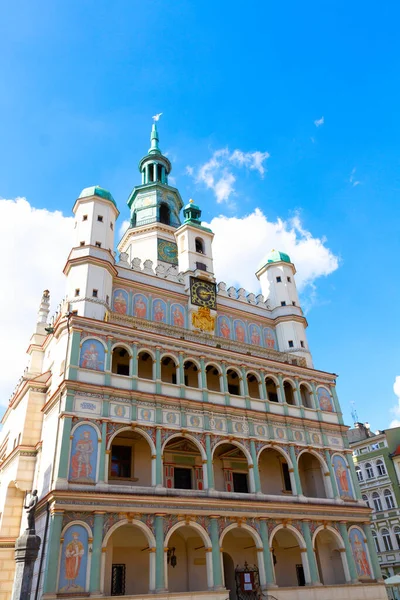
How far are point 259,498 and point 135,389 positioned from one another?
861 centimetres

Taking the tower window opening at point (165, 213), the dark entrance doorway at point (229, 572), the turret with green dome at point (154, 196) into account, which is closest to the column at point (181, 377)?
the dark entrance doorway at point (229, 572)

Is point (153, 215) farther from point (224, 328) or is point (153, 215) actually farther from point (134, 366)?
point (134, 366)

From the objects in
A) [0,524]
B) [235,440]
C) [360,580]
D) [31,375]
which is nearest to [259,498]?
[235,440]

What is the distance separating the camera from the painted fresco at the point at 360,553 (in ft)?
88.8

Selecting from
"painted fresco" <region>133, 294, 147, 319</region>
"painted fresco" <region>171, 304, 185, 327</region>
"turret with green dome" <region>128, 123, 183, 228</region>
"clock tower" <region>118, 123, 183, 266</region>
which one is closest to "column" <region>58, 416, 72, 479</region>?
→ "painted fresco" <region>133, 294, 147, 319</region>

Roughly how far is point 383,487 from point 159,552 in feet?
104

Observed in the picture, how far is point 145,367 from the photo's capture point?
2891cm

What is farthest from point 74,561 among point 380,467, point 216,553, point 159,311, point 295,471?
point 380,467

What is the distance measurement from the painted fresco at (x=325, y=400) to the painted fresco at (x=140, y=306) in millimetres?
12586

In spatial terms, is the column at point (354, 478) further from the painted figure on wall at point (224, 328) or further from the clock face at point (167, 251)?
the clock face at point (167, 251)

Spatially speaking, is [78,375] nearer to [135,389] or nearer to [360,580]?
[135,389]

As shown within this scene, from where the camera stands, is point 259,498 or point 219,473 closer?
point 259,498

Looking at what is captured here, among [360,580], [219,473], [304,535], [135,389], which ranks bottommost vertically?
[360,580]

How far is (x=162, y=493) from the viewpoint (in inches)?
894
